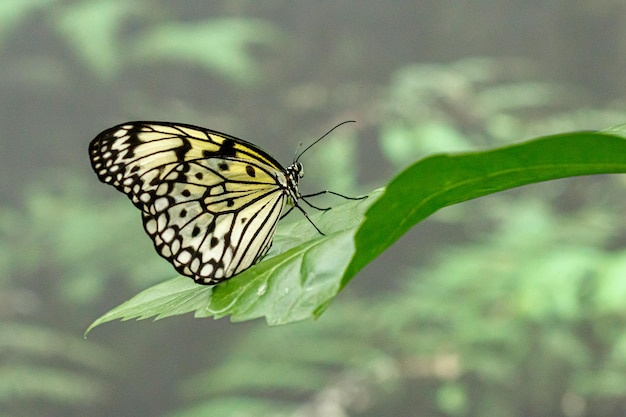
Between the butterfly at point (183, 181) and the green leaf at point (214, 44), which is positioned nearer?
the butterfly at point (183, 181)

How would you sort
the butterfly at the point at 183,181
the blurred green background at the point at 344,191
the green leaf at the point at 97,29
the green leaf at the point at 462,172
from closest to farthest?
the green leaf at the point at 462,172, the butterfly at the point at 183,181, the blurred green background at the point at 344,191, the green leaf at the point at 97,29

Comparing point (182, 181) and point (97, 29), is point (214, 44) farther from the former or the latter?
point (182, 181)

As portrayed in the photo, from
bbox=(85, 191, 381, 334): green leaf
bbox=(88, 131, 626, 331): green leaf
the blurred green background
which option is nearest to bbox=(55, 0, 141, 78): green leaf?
the blurred green background

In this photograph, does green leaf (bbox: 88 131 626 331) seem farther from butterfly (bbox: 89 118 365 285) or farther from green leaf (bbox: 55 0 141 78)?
green leaf (bbox: 55 0 141 78)

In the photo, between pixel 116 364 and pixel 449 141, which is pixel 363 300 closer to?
pixel 449 141

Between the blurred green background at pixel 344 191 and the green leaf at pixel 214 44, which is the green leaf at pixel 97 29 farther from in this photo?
the green leaf at pixel 214 44

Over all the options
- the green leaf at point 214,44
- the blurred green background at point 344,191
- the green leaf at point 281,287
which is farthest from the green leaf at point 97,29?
the green leaf at point 281,287
